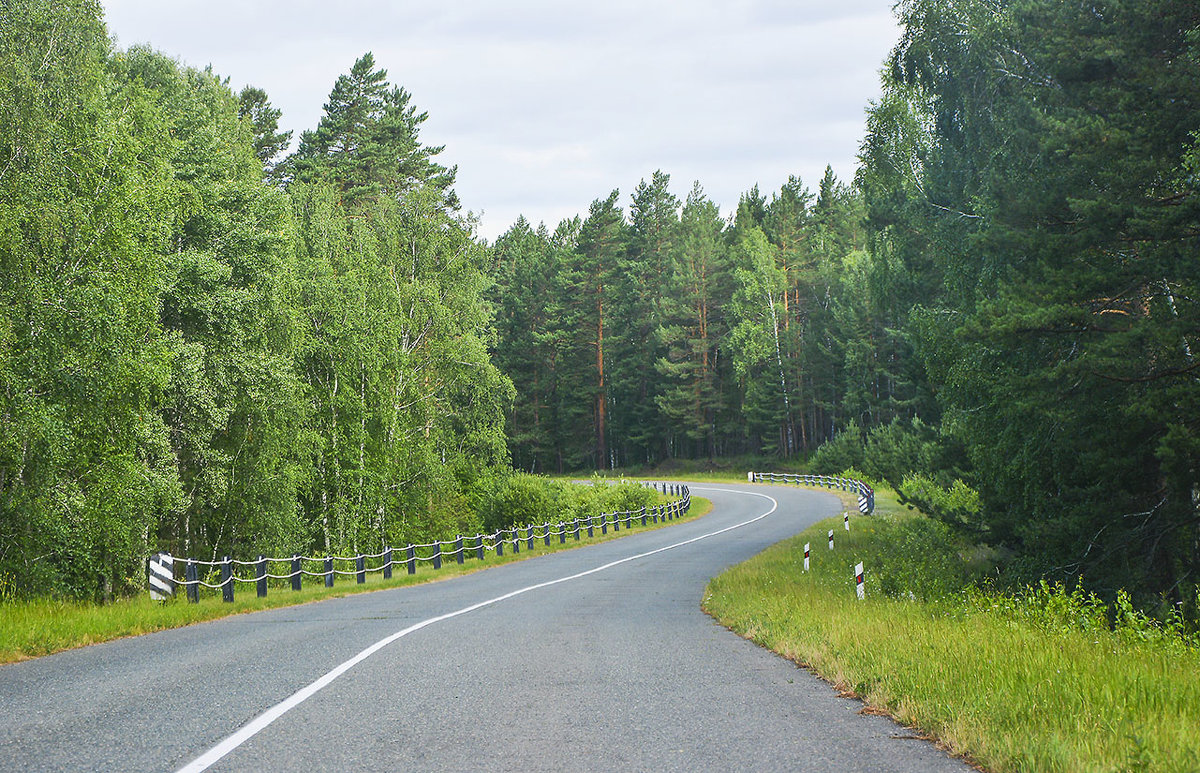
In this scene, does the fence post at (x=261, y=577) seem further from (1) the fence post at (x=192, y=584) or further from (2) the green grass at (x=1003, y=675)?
(2) the green grass at (x=1003, y=675)

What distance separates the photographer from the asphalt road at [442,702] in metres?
5.61

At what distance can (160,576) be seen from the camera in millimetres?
17484

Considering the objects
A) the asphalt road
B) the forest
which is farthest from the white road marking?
the forest

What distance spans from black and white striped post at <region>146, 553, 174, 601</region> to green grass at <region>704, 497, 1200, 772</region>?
34.5 ft

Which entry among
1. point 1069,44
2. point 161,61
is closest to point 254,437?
point 161,61

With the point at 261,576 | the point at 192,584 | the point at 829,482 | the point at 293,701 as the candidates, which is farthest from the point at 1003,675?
the point at 829,482

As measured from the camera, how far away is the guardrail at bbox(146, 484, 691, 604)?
17.7 m

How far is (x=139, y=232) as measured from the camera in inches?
827

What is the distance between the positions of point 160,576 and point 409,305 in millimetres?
24304

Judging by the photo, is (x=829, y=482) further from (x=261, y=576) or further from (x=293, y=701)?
(x=293, y=701)

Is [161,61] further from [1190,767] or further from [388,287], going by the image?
[1190,767]

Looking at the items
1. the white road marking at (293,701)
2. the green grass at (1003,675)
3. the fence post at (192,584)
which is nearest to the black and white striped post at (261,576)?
the fence post at (192,584)

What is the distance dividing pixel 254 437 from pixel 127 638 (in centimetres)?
1581

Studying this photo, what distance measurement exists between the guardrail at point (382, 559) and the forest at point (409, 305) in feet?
6.10
